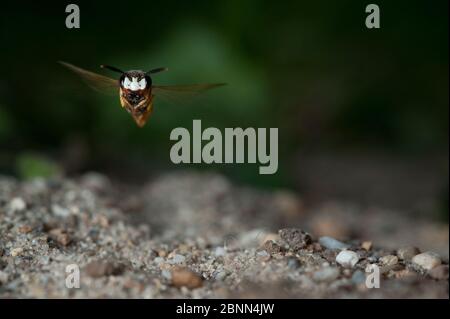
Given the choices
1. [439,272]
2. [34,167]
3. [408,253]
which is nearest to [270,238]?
[408,253]

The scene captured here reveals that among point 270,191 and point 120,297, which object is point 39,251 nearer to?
point 120,297

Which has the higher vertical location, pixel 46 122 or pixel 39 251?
pixel 46 122

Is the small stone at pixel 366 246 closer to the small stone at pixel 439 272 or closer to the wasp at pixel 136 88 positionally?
the small stone at pixel 439 272

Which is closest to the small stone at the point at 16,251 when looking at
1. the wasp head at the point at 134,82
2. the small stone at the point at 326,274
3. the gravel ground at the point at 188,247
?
the gravel ground at the point at 188,247

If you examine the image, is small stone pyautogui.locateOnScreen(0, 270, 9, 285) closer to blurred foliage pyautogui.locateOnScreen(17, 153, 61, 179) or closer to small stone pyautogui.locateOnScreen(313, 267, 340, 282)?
small stone pyautogui.locateOnScreen(313, 267, 340, 282)

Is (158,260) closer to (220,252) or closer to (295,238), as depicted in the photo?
(220,252)
